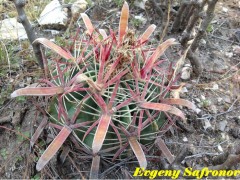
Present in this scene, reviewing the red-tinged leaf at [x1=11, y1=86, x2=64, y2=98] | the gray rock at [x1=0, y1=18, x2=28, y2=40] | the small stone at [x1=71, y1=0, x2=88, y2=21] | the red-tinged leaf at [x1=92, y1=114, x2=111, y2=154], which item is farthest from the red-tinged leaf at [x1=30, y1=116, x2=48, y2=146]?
the small stone at [x1=71, y1=0, x2=88, y2=21]

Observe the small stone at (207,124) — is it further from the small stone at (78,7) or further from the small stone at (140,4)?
the small stone at (78,7)

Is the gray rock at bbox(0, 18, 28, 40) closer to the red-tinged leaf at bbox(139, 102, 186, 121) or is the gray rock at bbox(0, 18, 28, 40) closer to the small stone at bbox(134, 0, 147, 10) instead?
the small stone at bbox(134, 0, 147, 10)

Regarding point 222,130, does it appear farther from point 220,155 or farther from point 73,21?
point 73,21

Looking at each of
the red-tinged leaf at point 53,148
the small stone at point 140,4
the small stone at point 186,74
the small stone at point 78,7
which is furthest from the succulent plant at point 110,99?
the small stone at point 140,4

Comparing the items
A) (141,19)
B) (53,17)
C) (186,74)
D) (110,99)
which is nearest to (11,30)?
(53,17)

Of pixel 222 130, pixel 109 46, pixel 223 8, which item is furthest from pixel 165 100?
pixel 223 8

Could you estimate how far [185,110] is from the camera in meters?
1.58

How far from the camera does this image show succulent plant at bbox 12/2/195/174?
1066 millimetres

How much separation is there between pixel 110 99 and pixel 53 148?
24 centimetres

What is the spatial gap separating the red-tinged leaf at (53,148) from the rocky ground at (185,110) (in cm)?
15

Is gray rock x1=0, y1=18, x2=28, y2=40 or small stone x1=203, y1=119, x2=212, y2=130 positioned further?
gray rock x1=0, y1=18, x2=28, y2=40

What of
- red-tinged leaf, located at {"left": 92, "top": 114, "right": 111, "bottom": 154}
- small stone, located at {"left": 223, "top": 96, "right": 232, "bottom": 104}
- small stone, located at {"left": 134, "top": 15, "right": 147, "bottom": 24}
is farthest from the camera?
small stone, located at {"left": 134, "top": 15, "right": 147, "bottom": 24}

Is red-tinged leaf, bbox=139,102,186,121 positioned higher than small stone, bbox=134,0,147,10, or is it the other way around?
small stone, bbox=134,0,147,10

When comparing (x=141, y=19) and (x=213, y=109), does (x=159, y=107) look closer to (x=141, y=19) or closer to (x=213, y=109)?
(x=213, y=109)
